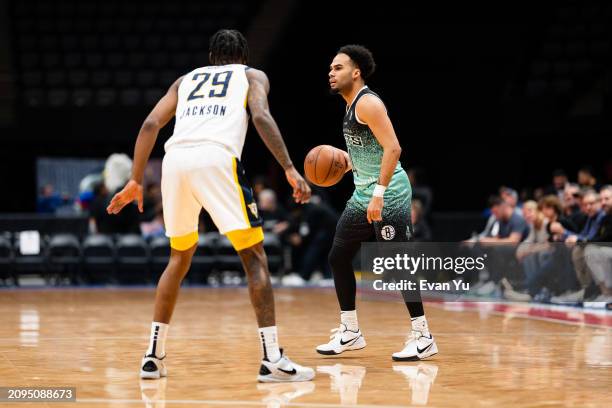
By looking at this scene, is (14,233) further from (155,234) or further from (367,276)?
(367,276)

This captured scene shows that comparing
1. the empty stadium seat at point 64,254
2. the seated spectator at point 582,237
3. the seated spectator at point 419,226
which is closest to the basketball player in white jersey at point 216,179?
the seated spectator at point 582,237

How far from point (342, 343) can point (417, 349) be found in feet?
1.61

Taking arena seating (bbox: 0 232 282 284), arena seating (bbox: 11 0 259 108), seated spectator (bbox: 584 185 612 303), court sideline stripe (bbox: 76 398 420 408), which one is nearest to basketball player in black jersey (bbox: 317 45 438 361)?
court sideline stripe (bbox: 76 398 420 408)

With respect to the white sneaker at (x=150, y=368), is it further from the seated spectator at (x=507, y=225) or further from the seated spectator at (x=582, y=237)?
the seated spectator at (x=507, y=225)

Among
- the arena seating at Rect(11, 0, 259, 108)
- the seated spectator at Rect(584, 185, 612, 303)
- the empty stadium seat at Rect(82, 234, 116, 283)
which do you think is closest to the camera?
the seated spectator at Rect(584, 185, 612, 303)

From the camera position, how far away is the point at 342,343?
6.08 meters

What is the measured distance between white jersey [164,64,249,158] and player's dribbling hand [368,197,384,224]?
0.97 m

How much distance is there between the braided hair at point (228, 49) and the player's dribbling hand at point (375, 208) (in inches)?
44.1

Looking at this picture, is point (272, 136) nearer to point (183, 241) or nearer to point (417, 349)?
point (183, 241)

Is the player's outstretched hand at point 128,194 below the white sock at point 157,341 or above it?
above

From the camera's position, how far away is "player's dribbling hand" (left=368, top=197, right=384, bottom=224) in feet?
18.6

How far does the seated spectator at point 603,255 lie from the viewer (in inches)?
374

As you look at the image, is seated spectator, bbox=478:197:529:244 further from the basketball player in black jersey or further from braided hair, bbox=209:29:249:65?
braided hair, bbox=209:29:249:65

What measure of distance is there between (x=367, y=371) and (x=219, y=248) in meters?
8.96
